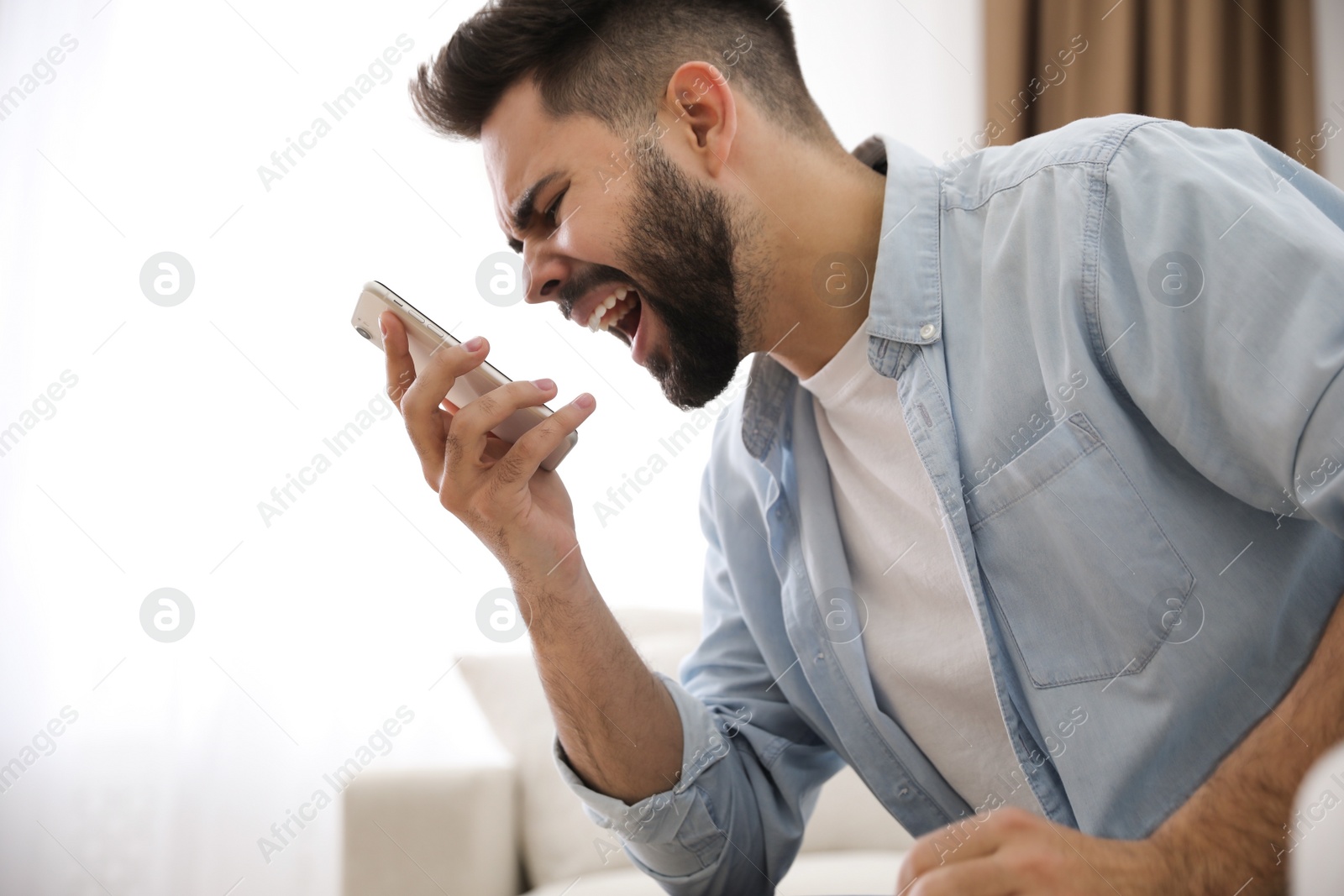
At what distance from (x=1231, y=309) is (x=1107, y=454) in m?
0.15

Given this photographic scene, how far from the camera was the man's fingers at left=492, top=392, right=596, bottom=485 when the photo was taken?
0.89 meters

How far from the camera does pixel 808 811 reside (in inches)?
43.1

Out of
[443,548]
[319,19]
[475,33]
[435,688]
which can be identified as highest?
[319,19]

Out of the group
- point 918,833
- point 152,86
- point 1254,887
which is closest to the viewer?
point 1254,887

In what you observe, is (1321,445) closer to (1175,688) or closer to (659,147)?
(1175,688)

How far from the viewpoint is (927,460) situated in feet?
2.72

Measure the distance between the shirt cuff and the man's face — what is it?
42cm

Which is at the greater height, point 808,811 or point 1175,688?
point 1175,688

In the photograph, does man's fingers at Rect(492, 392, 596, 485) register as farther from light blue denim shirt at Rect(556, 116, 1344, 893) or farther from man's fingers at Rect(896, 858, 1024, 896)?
man's fingers at Rect(896, 858, 1024, 896)

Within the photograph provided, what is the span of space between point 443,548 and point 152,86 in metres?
1.13

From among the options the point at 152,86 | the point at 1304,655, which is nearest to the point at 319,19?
the point at 152,86

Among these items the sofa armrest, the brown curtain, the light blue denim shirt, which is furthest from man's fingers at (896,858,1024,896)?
the brown curtain

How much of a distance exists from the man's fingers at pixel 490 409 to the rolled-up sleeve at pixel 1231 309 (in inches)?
19.9

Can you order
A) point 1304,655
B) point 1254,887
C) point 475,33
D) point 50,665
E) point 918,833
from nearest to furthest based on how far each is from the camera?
point 1254,887, point 1304,655, point 918,833, point 475,33, point 50,665
